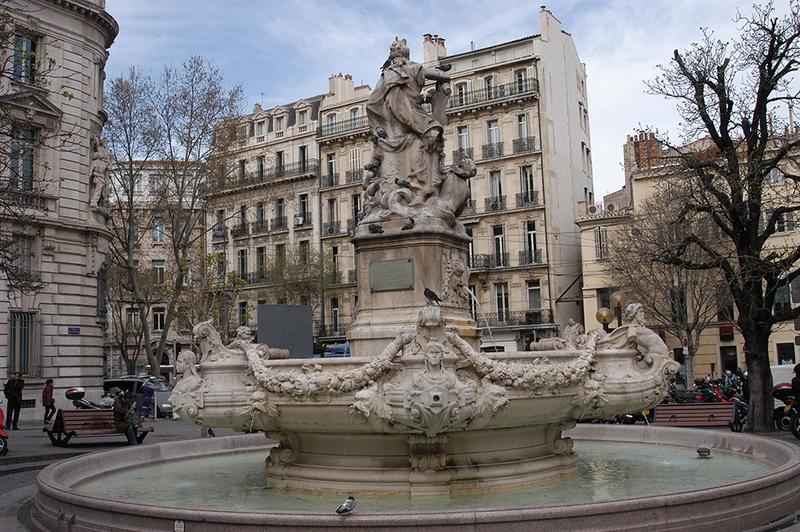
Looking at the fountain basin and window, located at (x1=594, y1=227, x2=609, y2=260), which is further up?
window, located at (x1=594, y1=227, x2=609, y2=260)

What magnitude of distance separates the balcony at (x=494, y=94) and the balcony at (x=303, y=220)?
541 inches

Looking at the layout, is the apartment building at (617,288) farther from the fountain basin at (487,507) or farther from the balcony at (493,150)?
the fountain basin at (487,507)

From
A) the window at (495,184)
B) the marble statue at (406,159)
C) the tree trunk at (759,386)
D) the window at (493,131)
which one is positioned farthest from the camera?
the window at (493,131)

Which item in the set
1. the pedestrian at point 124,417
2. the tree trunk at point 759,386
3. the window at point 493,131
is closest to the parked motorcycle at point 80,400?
the pedestrian at point 124,417

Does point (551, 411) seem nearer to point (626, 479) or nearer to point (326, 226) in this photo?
point (626, 479)

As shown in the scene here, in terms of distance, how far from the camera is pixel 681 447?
44.8 ft

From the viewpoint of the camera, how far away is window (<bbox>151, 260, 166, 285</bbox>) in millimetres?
58541

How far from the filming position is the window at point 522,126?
180 ft

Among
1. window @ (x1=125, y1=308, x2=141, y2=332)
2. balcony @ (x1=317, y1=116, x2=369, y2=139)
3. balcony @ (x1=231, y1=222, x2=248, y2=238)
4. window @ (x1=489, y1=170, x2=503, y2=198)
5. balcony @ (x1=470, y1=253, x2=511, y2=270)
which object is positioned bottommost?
window @ (x1=125, y1=308, x2=141, y2=332)

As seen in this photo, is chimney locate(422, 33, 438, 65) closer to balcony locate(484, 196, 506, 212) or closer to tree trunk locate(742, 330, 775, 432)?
balcony locate(484, 196, 506, 212)

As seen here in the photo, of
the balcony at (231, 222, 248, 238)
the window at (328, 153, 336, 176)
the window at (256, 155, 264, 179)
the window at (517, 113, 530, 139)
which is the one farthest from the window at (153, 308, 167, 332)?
the window at (517, 113, 530, 139)

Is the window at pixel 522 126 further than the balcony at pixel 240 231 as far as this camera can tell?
No

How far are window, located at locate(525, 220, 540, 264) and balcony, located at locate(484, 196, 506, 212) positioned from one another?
2.09m

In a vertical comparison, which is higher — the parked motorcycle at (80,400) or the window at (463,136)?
the window at (463,136)
